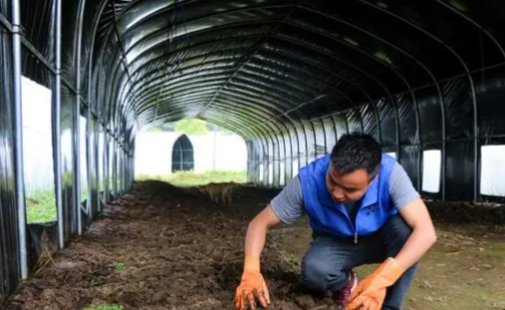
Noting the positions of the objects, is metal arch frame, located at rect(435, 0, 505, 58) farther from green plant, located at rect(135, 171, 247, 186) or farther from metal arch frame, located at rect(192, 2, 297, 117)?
green plant, located at rect(135, 171, 247, 186)

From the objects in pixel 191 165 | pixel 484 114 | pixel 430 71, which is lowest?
pixel 191 165

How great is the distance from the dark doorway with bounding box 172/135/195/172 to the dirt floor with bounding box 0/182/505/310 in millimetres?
38689

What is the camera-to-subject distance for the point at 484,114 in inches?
444

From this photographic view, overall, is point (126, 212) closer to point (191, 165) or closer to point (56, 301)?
point (56, 301)

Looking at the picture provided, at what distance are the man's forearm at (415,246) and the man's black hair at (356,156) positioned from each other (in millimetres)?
461

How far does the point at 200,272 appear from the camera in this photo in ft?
14.3

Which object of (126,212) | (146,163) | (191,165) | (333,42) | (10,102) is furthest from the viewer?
(191,165)

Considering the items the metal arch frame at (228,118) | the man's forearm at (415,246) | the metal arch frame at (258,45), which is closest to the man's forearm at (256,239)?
the man's forearm at (415,246)

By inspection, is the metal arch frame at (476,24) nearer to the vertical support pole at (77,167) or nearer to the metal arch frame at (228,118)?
the vertical support pole at (77,167)

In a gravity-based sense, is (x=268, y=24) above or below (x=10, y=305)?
above

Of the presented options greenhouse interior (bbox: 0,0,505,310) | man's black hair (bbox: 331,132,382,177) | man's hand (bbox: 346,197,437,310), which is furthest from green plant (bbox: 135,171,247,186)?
man's black hair (bbox: 331,132,382,177)

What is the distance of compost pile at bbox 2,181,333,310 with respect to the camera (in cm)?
337

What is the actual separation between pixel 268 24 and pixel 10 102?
918 cm

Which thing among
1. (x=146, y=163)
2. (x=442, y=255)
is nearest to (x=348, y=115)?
(x=442, y=255)
